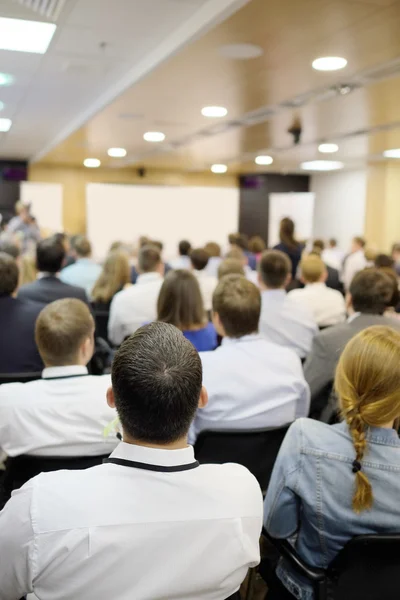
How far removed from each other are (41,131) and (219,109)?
10.4ft

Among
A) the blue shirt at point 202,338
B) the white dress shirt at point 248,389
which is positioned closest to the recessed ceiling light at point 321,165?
the blue shirt at point 202,338

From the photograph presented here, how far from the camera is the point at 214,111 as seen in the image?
19.1 feet

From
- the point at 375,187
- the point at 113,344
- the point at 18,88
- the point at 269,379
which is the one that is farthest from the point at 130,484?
the point at 375,187

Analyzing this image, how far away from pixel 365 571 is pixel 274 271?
2.47 meters

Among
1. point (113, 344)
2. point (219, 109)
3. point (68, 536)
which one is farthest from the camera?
point (219, 109)

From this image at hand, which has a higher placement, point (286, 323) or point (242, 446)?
point (286, 323)

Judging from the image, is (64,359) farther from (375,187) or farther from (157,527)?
(375,187)

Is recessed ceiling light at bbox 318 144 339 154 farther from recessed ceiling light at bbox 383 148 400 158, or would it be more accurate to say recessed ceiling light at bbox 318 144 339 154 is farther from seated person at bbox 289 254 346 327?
seated person at bbox 289 254 346 327

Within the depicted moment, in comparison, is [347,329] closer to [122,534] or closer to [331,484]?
[331,484]

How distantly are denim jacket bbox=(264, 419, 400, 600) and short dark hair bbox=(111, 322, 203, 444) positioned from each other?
547mm

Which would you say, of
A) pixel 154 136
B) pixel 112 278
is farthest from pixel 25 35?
pixel 154 136

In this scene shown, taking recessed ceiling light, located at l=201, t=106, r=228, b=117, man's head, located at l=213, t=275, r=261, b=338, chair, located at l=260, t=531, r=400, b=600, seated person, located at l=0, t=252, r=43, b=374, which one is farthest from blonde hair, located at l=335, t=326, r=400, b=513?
recessed ceiling light, located at l=201, t=106, r=228, b=117

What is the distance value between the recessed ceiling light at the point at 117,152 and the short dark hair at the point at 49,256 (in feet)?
Result: 18.4

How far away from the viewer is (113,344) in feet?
14.0
